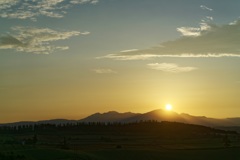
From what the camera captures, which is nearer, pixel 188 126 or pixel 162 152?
pixel 162 152

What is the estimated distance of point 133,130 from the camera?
163750mm

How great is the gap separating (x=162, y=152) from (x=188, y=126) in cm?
10416

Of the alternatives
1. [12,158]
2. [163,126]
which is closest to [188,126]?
[163,126]

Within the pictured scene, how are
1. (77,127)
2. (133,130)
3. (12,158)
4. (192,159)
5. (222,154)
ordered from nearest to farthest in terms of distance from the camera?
1. (12,158)
2. (192,159)
3. (222,154)
4. (133,130)
5. (77,127)

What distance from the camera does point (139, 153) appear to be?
72.7 m

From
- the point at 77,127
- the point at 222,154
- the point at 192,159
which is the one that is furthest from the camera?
the point at 77,127

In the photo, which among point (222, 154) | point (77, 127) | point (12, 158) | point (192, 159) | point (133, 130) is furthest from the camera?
point (77, 127)

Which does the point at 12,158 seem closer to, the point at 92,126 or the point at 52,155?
the point at 52,155

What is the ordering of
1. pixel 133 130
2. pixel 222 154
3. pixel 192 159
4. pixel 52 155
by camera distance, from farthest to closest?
1. pixel 133 130
2. pixel 222 154
3. pixel 192 159
4. pixel 52 155

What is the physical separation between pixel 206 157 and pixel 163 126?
9901 cm

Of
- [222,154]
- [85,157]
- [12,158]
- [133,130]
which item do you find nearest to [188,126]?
[133,130]

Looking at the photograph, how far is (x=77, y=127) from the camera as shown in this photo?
176 metres

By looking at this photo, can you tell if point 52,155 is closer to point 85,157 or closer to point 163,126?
point 85,157

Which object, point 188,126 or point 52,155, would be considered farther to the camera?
point 188,126
